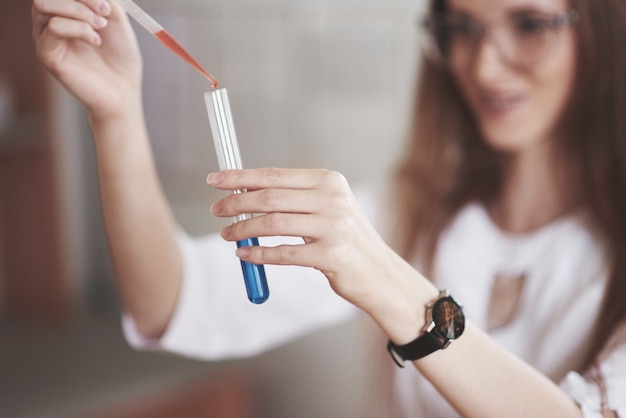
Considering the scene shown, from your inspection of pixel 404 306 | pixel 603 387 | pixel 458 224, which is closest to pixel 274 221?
pixel 404 306

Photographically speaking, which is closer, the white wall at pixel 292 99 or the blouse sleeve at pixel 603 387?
the blouse sleeve at pixel 603 387

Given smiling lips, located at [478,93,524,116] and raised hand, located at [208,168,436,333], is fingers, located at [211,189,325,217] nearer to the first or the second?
raised hand, located at [208,168,436,333]

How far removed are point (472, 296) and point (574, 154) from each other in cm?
21

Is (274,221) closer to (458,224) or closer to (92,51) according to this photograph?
(92,51)

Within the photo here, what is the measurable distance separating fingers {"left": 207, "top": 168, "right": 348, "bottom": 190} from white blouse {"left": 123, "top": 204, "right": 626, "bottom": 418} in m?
0.36

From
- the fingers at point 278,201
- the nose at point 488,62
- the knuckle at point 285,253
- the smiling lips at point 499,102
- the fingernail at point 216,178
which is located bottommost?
the knuckle at point 285,253

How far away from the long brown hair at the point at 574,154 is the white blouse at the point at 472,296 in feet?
0.08

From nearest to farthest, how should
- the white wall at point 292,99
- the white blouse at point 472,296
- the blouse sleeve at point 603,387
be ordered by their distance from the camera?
the blouse sleeve at point 603,387, the white blouse at point 472,296, the white wall at point 292,99

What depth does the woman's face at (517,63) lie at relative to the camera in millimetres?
839

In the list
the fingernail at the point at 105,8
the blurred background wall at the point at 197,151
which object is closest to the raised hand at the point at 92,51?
the fingernail at the point at 105,8

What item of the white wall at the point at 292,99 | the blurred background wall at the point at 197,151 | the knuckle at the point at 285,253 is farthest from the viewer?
the white wall at the point at 292,99

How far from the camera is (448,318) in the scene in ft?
1.80

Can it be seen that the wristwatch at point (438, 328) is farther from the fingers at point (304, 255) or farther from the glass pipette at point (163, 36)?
the glass pipette at point (163, 36)

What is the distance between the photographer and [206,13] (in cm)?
178
